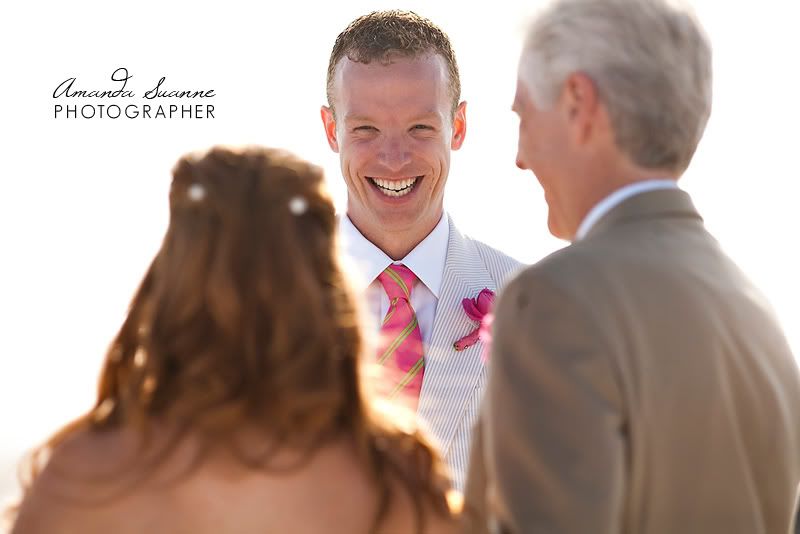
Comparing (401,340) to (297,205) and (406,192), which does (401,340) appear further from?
(297,205)

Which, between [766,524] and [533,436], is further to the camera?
[766,524]

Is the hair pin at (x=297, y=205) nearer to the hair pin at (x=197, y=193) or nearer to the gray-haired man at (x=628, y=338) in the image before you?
the hair pin at (x=197, y=193)

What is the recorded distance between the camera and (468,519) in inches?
92.8

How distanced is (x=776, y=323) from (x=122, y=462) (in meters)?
1.44

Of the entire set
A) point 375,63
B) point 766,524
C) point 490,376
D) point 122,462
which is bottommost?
point 766,524

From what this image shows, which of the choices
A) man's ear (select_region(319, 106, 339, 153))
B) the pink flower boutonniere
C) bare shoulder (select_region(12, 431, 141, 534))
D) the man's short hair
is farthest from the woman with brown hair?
man's ear (select_region(319, 106, 339, 153))

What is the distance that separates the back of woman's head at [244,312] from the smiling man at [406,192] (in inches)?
71.2

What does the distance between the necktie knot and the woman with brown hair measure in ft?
6.14

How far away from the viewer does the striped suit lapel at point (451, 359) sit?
13.2 ft

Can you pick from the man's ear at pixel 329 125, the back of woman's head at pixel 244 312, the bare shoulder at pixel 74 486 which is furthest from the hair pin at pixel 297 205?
the man's ear at pixel 329 125

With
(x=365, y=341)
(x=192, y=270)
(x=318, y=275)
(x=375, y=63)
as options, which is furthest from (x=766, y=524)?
(x=375, y=63)

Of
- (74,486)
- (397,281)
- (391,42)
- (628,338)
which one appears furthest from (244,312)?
(391,42)

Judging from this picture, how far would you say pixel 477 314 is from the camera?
419cm

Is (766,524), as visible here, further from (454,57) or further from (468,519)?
(454,57)
